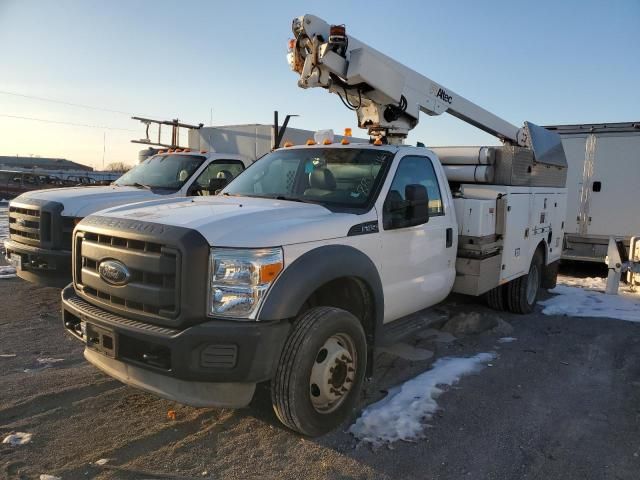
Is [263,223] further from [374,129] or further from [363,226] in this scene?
[374,129]

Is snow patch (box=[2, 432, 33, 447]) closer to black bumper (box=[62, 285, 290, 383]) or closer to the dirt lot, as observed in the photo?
the dirt lot

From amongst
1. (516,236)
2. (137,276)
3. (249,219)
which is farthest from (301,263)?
(516,236)

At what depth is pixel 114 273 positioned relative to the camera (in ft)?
10.8

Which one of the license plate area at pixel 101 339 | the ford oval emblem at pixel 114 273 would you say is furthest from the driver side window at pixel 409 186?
the license plate area at pixel 101 339

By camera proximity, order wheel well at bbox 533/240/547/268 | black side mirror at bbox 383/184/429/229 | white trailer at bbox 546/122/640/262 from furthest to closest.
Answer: white trailer at bbox 546/122/640/262 → wheel well at bbox 533/240/547/268 → black side mirror at bbox 383/184/429/229

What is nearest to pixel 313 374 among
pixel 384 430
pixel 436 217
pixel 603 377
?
pixel 384 430

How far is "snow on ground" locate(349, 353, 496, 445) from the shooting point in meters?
3.48

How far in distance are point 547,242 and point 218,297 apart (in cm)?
577

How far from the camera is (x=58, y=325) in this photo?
224 inches

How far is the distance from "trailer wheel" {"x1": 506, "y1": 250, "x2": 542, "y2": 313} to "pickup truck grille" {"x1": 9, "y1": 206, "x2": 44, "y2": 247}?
5838 mm

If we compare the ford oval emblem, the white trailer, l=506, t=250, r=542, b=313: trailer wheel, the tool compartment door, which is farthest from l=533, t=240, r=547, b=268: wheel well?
the ford oval emblem

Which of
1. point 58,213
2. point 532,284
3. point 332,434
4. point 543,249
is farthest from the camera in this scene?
point 543,249

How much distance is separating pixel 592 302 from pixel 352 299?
207 inches

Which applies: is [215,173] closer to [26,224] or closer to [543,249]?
[26,224]
